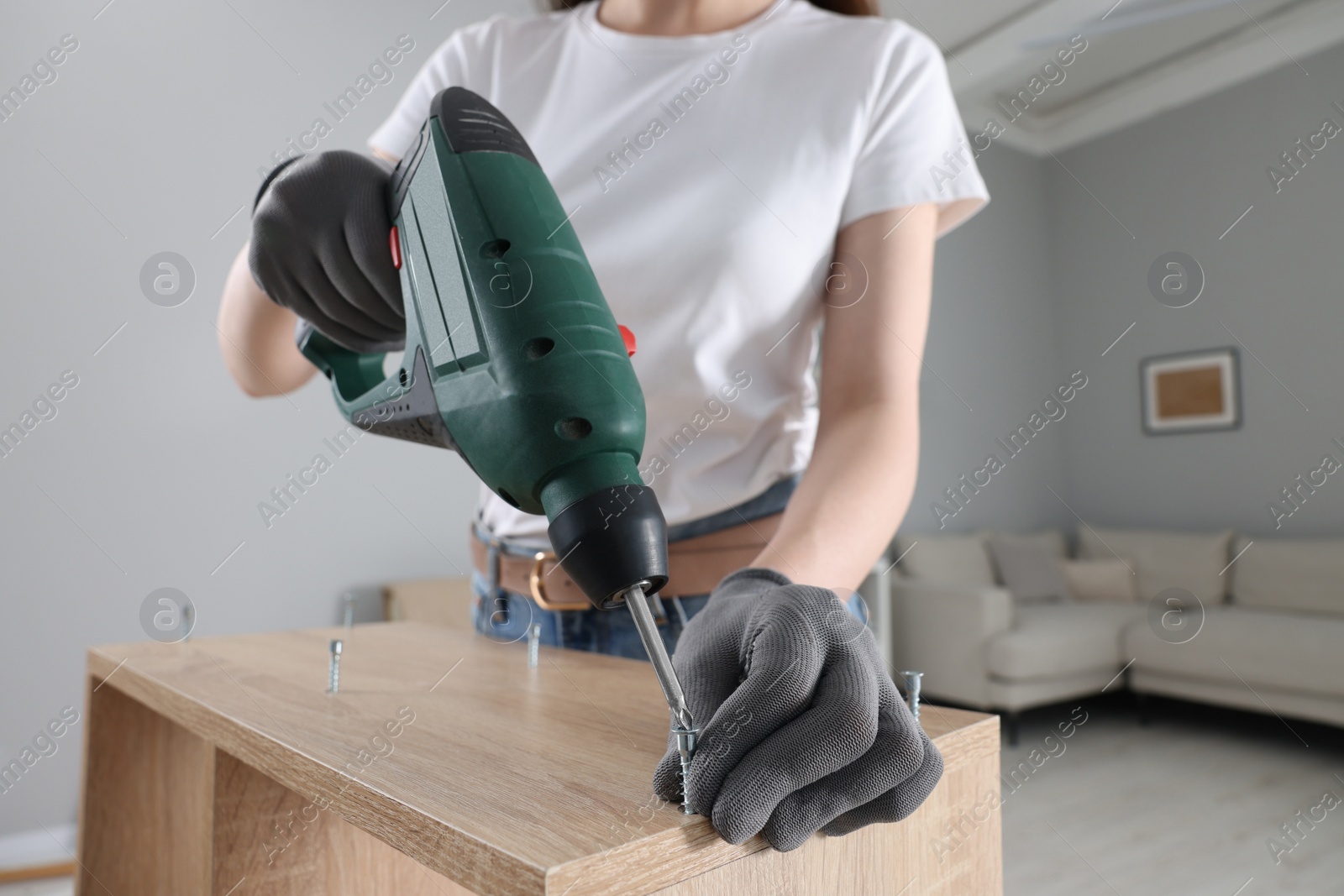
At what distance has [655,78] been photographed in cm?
75

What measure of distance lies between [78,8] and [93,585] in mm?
1580

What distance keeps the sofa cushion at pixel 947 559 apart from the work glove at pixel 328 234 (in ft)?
A: 12.5

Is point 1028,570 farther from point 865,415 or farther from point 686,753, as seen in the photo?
point 686,753

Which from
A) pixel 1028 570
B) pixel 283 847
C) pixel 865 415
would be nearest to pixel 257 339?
pixel 283 847

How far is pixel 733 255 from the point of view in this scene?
0.69m

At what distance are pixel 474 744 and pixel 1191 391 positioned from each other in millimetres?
5142

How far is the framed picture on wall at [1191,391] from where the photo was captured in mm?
4527

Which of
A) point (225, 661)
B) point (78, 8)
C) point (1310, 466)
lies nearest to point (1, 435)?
point (78, 8)

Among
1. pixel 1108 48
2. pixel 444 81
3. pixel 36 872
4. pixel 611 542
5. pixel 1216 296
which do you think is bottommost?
pixel 1216 296

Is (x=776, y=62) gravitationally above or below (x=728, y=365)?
above

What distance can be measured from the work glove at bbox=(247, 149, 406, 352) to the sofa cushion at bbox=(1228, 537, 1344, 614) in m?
4.43

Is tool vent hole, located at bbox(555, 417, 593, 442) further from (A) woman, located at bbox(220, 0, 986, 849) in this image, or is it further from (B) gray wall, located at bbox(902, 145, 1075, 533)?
(B) gray wall, located at bbox(902, 145, 1075, 533)

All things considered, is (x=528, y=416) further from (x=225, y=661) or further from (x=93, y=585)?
(x=93, y=585)

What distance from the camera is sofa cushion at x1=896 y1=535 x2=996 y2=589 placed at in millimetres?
4133
